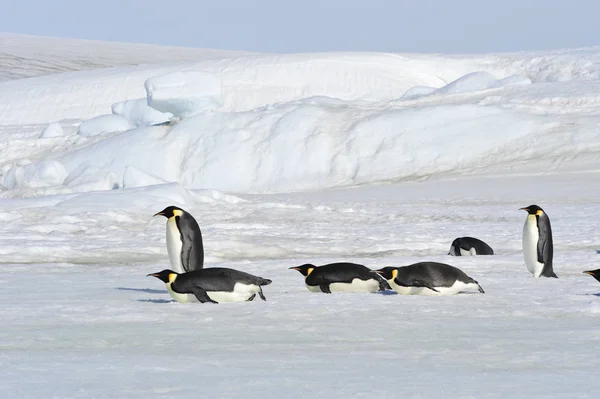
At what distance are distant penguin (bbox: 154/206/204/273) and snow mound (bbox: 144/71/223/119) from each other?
1813 cm

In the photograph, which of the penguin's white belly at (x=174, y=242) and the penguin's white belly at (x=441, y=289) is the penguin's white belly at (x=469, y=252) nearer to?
the penguin's white belly at (x=174, y=242)

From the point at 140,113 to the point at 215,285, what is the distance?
2419cm

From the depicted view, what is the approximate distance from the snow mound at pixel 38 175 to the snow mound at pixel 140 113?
6227 mm

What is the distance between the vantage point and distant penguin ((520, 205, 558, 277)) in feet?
24.9

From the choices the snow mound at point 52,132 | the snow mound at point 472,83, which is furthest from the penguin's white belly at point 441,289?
the snow mound at point 52,132

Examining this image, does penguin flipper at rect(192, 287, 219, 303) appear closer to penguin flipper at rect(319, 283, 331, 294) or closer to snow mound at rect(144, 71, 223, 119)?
penguin flipper at rect(319, 283, 331, 294)

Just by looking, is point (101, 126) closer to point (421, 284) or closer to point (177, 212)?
point (177, 212)

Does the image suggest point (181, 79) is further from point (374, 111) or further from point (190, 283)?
point (190, 283)

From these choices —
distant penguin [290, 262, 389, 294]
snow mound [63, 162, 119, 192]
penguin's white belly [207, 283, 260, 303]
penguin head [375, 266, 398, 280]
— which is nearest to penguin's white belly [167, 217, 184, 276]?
distant penguin [290, 262, 389, 294]

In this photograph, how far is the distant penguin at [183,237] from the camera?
7043mm

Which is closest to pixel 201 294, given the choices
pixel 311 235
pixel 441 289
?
pixel 441 289

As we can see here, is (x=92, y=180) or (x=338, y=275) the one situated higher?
(x=92, y=180)

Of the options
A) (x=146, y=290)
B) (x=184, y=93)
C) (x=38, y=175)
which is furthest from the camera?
(x=184, y=93)

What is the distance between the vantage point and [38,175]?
2192 cm
